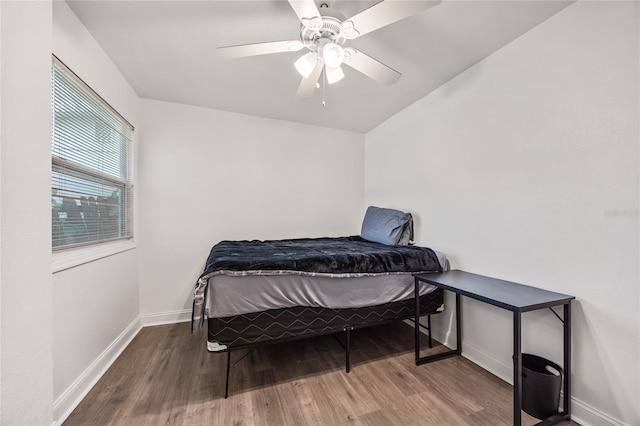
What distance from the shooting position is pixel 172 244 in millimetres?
2713

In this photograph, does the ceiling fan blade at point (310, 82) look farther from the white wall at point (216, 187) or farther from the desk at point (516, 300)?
the desk at point (516, 300)

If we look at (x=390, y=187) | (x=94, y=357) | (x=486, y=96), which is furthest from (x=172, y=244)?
(x=486, y=96)

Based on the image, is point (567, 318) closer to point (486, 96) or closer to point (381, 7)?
point (486, 96)

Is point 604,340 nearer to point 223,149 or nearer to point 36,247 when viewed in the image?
point 36,247

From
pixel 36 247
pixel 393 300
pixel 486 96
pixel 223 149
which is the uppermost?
pixel 486 96

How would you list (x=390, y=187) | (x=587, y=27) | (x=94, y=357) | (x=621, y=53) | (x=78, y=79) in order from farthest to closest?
(x=390, y=187)
(x=94, y=357)
(x=78, y=79)
(x=587, y=27)
(x=621, y=53)

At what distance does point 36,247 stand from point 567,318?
2.65 m

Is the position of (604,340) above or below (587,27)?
below

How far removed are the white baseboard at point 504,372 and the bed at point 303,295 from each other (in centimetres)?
34

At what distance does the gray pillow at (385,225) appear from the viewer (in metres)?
2.62

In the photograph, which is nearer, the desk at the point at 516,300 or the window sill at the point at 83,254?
the desk at the point at 516,300

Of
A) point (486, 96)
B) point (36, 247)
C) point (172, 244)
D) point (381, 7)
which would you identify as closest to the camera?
point (36, 247)

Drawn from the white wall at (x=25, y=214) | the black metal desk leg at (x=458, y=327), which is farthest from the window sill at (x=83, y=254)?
the black metal desk leg at (x=458, y=327)

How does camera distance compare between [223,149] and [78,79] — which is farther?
[223,149]
